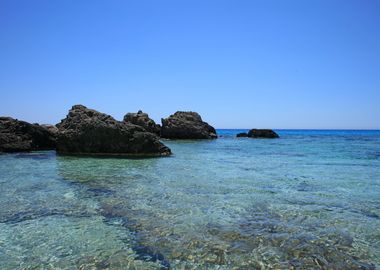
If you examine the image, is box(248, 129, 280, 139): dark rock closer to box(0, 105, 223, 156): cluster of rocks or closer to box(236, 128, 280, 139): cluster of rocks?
box(236, 128, 280, 139): cluster of rocks

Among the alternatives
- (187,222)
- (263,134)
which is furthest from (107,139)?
(263,134)

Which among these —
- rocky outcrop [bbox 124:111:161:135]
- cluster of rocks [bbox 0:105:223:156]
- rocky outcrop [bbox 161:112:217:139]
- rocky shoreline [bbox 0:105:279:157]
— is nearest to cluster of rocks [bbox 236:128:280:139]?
rocky outcrop [bbox 161:112:217:139]

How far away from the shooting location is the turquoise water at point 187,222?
234 inches

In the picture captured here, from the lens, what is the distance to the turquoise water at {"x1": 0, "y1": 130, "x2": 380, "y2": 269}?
5.96 m

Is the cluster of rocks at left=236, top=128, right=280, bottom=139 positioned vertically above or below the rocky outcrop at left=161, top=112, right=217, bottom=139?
below

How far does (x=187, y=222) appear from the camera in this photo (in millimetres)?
8055

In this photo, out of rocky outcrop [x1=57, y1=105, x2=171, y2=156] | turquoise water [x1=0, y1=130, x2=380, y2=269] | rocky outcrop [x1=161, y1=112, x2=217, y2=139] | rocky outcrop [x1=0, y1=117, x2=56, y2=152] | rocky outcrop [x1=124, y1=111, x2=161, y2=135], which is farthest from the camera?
rocky outcrop [x1=161, y1=112, x2=217, y2=139]

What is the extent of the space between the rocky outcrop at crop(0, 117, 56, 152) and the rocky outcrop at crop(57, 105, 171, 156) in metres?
3.97

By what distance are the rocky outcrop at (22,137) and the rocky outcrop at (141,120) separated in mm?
22463

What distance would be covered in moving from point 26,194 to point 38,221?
3293mm

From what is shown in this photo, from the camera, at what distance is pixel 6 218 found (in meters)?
8.26

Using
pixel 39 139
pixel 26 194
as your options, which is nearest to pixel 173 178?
pixel 26 194

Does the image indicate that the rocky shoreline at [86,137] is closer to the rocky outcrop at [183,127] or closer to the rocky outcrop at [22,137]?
the rocky outcrop at [22,137]

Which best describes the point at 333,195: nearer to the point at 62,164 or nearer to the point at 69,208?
the point at 69,208
